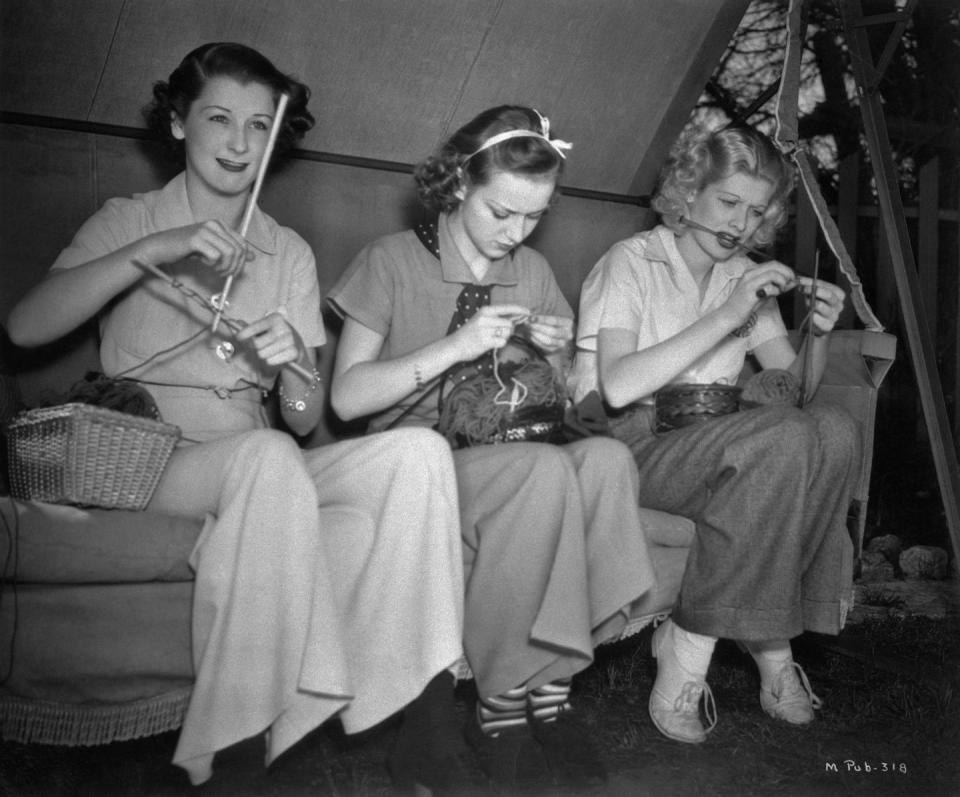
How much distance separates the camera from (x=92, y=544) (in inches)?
70.8

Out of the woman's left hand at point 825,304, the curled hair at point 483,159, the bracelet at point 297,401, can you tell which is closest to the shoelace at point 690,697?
the woman's left hand at point 825,304

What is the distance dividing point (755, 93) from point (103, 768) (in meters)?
4.53

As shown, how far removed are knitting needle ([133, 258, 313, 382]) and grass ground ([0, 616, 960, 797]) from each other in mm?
735

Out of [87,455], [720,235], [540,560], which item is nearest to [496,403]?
[540,560]

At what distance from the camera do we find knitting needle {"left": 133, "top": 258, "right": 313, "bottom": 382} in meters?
1.98

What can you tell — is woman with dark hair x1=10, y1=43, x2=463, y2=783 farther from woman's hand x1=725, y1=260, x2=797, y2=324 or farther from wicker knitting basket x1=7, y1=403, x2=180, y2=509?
woman's hand x1=725, y1=260, x2=797, y2=324

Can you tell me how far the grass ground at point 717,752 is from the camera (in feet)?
6.41

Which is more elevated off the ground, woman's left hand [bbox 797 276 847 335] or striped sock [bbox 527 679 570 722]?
woman's left hand [bbox 797 276 847 335]

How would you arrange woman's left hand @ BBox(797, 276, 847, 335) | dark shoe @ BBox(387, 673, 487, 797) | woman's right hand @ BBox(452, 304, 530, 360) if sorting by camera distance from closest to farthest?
dark shoe @ BBox(387, 673, 487, 797) < woman's right hand @ BBox(452, 304, 530, 360) < woman's left hand @ BBox(797, 276, 847, 335)

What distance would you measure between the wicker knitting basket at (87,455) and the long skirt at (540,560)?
0.59 metres

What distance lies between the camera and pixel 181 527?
1847mm

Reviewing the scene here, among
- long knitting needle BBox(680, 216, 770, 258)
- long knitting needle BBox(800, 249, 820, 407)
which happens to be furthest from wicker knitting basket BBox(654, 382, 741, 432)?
long knitting needle BBox(680, 216, 770, 258)

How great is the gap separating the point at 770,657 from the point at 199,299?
4.87 ft

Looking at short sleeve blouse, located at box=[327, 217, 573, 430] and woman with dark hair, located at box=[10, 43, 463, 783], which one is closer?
woman with dark hair, located at box=[10, 43, 463, 783]
